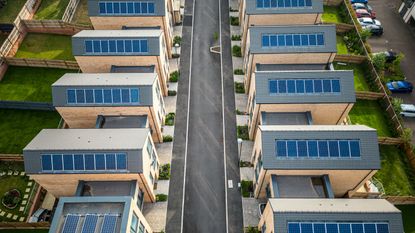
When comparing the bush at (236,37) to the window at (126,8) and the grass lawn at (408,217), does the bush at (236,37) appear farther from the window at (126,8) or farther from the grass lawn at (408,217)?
the grass lawn at (408,217)

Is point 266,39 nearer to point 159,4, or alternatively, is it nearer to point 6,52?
point 159,4

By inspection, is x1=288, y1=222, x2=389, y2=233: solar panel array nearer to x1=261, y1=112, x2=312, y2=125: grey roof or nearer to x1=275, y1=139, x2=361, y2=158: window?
x1=275, y1=139, x2=361, y2=158: window

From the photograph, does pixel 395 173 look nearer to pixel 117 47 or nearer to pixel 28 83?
pixel 117 47

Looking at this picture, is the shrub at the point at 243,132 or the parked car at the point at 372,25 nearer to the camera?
the shrub at the point at 243,132

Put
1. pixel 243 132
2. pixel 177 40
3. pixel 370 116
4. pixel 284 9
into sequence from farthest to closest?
pixel 177 40 → pixel 284 9 → pixel 370 116 → pixel 243 132

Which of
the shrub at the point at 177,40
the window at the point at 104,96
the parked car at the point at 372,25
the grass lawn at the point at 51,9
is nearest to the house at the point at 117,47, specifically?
the window at the point at 104,96

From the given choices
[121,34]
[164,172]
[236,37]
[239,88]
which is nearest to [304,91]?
[239,88]

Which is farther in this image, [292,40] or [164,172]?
[292,40]
